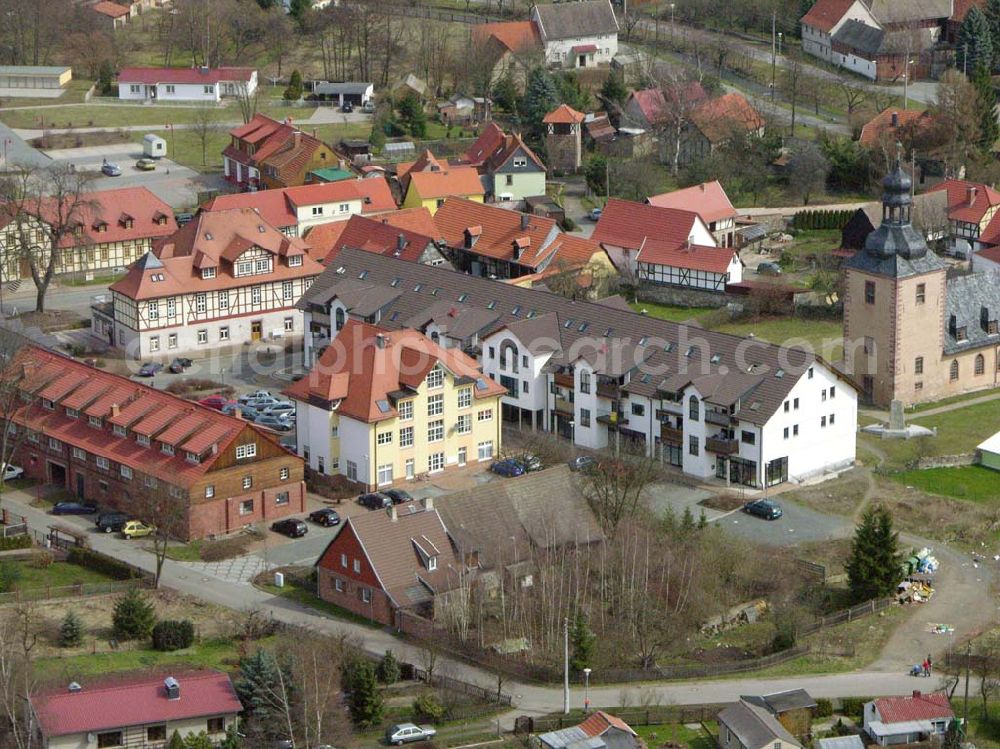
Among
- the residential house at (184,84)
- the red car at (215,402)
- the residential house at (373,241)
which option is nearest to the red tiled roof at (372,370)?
the red car at (215,402)

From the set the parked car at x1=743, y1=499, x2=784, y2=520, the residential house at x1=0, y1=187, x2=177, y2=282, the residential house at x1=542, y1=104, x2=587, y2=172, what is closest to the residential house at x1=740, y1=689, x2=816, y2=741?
the parked car at x1=743, y1=499, x2=784, y2=520

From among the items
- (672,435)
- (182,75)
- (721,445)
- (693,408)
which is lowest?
(672,435)

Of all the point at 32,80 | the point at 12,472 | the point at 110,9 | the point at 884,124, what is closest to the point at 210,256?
the point at 12,472

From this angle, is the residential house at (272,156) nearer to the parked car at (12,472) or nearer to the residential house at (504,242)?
the residential house at (504,242)

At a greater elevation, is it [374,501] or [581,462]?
[581,462]

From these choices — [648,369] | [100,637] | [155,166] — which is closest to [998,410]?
[648,369]

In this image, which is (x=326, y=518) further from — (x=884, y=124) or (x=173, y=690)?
(x=884, y=124)
